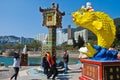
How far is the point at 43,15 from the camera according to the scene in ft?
62.5

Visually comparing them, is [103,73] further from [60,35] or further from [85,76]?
[60,35]

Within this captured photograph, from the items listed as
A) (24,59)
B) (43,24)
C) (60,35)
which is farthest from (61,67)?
(60,35)

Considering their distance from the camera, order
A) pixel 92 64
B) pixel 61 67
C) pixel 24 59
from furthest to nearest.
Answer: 1. pixel 24 59
2. pixel 61 67
3. pixel 92 64

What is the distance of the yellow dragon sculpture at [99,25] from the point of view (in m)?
10.6

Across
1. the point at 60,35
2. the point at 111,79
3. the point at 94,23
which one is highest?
the point at 60,35

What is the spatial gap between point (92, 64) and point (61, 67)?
8.21 metres

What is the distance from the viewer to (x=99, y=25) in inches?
416

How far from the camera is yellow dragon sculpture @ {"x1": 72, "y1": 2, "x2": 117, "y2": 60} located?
10.6 m

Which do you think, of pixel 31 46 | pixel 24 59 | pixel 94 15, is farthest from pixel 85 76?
pixel 31 46

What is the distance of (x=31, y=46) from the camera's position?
101 metres

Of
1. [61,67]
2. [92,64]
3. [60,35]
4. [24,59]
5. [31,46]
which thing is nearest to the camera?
[92,64]

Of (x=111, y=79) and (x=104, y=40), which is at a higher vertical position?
(x=104, y=40)

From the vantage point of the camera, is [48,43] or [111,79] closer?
[111,79]

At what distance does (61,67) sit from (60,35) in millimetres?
134742
